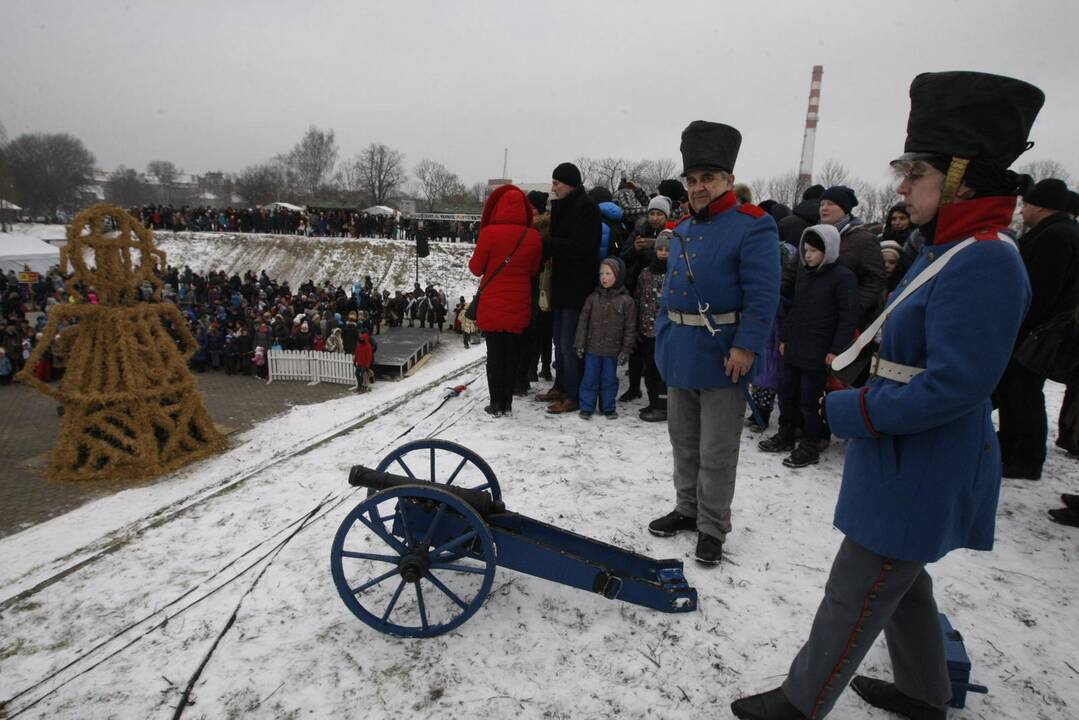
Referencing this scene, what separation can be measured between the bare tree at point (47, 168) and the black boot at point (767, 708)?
267 ft

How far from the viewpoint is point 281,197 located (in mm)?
72688

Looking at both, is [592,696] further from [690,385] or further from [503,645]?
[690,385]

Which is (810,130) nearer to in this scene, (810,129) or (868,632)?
(810,129)

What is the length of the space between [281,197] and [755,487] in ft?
263

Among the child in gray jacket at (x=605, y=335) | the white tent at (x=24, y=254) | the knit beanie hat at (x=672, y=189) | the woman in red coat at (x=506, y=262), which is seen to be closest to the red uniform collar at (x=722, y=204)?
the child in gray jacket at (x=605, y=335)

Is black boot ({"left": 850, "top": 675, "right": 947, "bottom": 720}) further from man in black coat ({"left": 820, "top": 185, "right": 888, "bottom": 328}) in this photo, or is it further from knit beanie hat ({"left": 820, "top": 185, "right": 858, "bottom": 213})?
knit beanie hat ({"left": 820, "top": 185, "right": 858, "bottom": 213})

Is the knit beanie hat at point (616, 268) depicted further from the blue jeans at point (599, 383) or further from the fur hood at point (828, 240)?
the fur hood at point (828, 240)

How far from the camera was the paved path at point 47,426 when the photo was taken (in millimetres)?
6695

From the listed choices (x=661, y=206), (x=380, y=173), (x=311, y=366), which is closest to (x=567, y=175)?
(x=661, y=206)

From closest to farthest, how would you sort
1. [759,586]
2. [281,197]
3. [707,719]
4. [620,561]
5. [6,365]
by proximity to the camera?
[707,719] → [620,561] → [759,586] → [6,365] → [281,197]

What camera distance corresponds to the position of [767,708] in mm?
2166

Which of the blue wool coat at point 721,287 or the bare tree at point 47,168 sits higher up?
the bare tree at point 47,168

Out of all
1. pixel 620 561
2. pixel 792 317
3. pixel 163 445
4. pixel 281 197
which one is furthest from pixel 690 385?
pixel 281 197

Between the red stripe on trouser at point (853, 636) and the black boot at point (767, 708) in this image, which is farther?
the black boot at point (767, 708)
